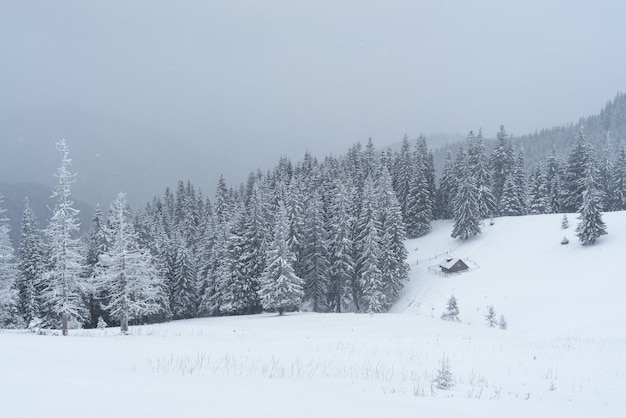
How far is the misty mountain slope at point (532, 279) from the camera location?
38281 millimetres

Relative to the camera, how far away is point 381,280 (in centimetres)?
5156

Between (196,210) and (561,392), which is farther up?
(196,210)

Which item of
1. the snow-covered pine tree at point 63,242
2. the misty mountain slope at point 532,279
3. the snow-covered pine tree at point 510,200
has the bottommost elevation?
the misty mountain slope at point 532,279

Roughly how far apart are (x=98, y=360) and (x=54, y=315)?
4136 cm

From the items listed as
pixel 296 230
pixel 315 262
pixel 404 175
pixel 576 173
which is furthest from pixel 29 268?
pixel 576 173

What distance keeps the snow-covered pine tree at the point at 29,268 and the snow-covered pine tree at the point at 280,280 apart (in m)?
24.7

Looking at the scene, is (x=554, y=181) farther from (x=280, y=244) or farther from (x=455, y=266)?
(x=280, y=244)

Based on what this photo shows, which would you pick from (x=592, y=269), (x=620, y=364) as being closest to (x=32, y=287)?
(x=620, y=364)

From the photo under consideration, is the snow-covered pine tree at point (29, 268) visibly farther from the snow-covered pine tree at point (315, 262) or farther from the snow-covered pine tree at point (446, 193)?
the snow-covered pine tree at point (446, 193)

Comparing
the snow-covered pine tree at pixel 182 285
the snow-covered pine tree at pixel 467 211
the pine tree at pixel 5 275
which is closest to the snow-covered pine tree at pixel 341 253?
the snow-covered pine tree at pixel 182 285

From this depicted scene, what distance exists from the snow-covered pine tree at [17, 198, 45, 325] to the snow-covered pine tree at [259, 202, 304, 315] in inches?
973

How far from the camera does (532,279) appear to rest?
161 ft

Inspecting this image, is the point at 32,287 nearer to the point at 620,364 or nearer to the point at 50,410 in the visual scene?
the point at 50,410

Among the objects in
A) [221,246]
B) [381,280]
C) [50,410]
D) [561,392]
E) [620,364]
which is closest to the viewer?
[50,410]
